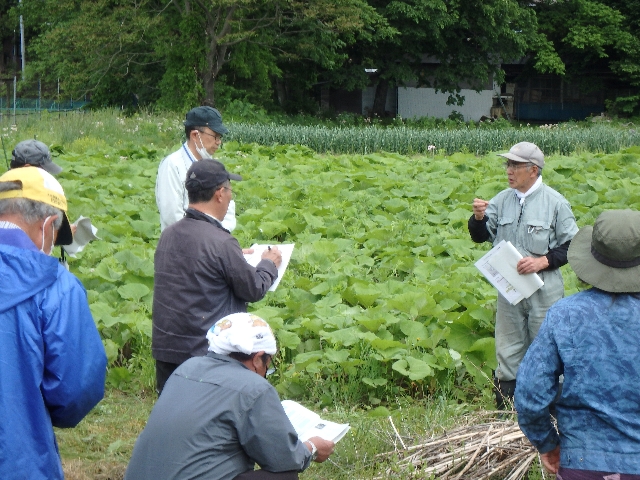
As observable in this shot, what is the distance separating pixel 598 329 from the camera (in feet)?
8.27

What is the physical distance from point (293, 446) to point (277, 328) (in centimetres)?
315

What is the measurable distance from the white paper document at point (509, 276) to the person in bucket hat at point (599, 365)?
2010 mm

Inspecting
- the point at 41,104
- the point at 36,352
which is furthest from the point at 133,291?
the point at 41,104

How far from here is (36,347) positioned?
240 centimetres

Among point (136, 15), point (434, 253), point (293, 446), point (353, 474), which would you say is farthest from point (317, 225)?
point (136, 15)

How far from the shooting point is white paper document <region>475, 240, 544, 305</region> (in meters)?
4.59

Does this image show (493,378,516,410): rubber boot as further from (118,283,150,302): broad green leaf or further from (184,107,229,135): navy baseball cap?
(118,283,150,302): broad green leaf

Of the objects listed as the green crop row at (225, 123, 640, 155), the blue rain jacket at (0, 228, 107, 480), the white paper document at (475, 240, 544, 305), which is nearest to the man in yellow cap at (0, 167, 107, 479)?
the blue rain jacket at (0, 228, 107, 480)

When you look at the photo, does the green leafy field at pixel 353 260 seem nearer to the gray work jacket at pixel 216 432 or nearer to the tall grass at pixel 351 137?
the gray work jacket at pixel 216 432

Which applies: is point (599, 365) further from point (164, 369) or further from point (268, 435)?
point (164, 369)

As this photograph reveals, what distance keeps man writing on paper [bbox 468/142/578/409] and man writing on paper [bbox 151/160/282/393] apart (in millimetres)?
1715

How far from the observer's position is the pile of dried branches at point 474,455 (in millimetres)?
3621

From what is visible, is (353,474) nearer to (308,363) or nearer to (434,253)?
(308,363)

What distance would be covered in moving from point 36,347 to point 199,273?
1.18 meters
